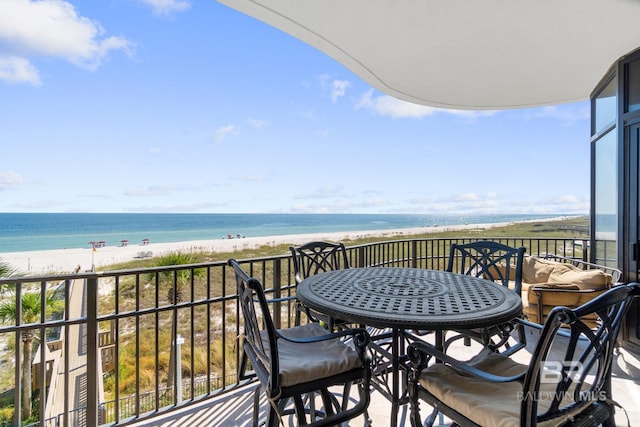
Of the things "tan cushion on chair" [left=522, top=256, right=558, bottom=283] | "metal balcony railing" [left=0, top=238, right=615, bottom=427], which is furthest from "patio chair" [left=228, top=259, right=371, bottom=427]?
"tan cushion on chair" [left=522, top=256, right=558, bottom=283]

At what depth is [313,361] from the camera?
1.36 m

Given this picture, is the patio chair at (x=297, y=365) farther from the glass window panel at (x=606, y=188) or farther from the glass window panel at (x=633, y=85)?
the glass window panel at (x=633, y=85)

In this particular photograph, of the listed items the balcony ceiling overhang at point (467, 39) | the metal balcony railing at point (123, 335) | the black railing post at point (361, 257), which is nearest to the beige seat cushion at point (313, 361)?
the metal balcony railing at point (123, 335)

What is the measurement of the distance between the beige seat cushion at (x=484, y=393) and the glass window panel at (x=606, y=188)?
2888 mm

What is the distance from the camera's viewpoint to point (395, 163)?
3200 centimetres

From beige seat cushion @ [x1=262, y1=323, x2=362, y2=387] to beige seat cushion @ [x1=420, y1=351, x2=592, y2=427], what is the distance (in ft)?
1.10

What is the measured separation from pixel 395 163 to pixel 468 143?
756cm

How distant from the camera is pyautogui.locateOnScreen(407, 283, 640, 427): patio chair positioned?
3.04ft

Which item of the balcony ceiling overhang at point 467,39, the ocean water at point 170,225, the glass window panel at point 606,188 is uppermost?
the balcony ceiling overhang at point 467,39

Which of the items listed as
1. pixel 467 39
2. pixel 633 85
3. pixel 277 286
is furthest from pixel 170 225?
pixel 633 85

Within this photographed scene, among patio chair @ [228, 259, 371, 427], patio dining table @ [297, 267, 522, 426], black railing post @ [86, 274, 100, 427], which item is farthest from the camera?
black railing post @ [86, 274, 100, 427]

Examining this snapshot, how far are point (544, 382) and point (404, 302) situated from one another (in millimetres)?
619

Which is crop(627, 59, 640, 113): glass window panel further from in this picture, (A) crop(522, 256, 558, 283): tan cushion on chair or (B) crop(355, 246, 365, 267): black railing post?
(B) crop(355, 246, 365, 267): black railing post

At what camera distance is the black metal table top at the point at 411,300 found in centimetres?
131
